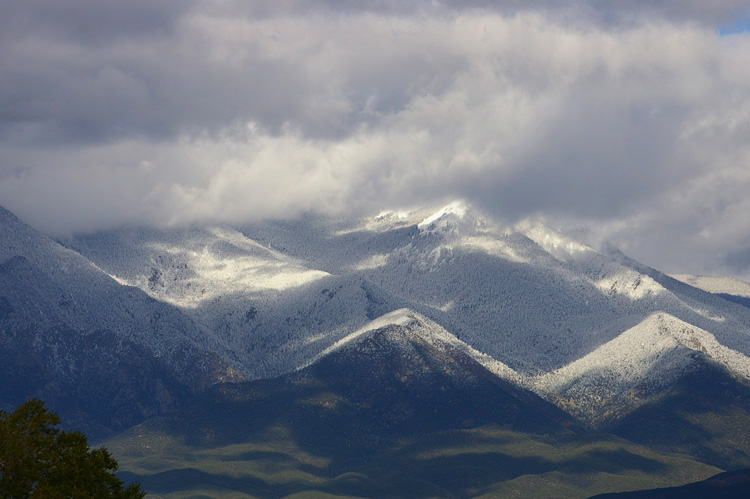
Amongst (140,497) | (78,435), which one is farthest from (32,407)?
(140,497)

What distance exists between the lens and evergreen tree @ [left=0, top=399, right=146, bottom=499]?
136 meters

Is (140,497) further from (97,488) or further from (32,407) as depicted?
(32,407)

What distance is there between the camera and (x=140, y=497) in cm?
14500

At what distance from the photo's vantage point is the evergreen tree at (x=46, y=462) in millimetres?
136125

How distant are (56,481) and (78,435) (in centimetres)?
689

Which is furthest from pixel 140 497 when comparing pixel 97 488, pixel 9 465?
pixel 9 465

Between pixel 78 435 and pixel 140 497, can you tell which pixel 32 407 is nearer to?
pixel 78 435

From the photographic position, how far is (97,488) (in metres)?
141

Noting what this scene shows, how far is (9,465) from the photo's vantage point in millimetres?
136500

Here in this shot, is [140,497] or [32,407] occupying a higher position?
[32,407]

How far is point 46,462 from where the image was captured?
456 ft

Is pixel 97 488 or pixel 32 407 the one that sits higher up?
pixel 32 407

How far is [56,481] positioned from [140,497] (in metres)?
10.9

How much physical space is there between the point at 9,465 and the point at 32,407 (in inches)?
397
